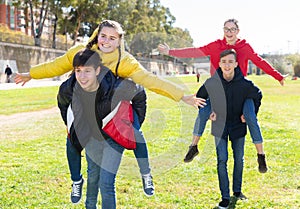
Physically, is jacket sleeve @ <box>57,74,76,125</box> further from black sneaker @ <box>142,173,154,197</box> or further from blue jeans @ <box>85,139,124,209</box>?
black sneaker @ <box>142,173,154,197</box>

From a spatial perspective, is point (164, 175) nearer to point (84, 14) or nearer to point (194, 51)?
point (194, 51)

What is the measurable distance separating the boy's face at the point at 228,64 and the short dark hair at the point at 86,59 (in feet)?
5.56

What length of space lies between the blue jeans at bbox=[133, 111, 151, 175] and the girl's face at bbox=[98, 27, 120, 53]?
699mm

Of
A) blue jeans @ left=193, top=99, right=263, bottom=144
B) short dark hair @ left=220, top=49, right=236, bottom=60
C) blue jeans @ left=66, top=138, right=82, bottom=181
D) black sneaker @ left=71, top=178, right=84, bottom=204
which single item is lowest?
black sneaker @ left=71, top=178, right=84, bottom=204

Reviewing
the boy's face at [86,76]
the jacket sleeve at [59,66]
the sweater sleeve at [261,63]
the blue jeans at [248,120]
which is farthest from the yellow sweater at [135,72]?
the sweater sleeve at [261,63]

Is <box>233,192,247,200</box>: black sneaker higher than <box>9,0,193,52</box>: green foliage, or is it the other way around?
<box>9,0,193,52</box>: green foliage

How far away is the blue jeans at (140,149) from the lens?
4355 millimetres

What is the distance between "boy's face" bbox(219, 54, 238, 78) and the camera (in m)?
5.15

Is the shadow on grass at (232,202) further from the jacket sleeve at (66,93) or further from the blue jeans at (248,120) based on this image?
the jacket sleeve at (66,93)

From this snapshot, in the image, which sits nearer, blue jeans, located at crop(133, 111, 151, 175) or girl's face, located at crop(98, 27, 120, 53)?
girl's face, located at crop(98, 27, 120, 53)

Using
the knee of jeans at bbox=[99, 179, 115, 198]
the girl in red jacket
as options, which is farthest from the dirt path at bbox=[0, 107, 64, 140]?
the knee of jeans at bbox=[99, 179, 115, 198]

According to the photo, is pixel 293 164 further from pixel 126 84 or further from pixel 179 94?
pixel 126 84

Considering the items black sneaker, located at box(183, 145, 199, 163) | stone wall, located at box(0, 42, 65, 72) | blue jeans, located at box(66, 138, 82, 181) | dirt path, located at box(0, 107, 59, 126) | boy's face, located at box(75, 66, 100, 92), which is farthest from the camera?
stone wall, located at box(0, 42, 65, 72)

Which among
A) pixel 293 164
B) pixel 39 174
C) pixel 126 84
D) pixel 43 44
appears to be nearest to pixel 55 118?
pixel 39 174
